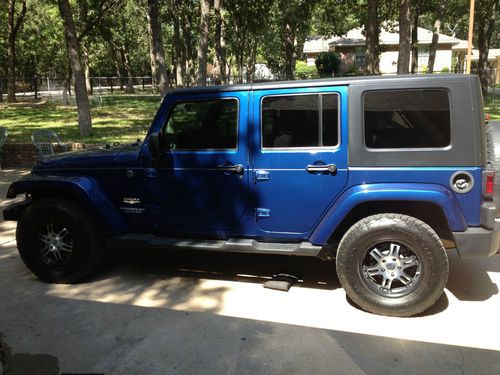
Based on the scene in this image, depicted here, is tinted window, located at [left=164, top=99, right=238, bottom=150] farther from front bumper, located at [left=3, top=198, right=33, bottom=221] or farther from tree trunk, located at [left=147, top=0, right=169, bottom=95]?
tree trunk, located at [left=147, top=0, right=169, bottom=95]

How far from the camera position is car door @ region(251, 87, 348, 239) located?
407 cm

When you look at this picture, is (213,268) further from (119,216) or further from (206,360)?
(206,360)

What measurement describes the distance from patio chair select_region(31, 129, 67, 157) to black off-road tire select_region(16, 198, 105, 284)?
6.04 metres

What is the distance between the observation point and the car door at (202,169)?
14.3ft

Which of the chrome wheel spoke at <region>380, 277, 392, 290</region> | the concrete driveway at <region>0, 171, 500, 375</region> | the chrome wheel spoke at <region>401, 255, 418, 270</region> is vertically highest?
the chrome wheel spoke at <region>401, 255, 418, 270</region>

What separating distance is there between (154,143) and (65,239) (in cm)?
144

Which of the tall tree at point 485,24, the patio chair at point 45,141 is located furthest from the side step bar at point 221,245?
the tall tree at point 485,24

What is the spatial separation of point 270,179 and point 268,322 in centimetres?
120

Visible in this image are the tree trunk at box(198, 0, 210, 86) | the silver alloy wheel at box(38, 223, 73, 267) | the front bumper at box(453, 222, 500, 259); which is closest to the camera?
the front bumper at box(453, 222, 500, 259)

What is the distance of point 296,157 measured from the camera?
13.6 feet

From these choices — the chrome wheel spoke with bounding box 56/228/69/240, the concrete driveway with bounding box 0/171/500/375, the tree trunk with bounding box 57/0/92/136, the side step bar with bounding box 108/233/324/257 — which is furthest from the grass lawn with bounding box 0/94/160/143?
the concrete driveway with bounding box 0/171/500/375

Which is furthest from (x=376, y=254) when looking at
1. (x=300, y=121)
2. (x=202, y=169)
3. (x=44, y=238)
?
(x=44, y=238)

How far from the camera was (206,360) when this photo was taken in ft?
11.4

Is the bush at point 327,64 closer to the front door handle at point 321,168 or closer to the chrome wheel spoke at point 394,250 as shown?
the front door handle at point 321,168
